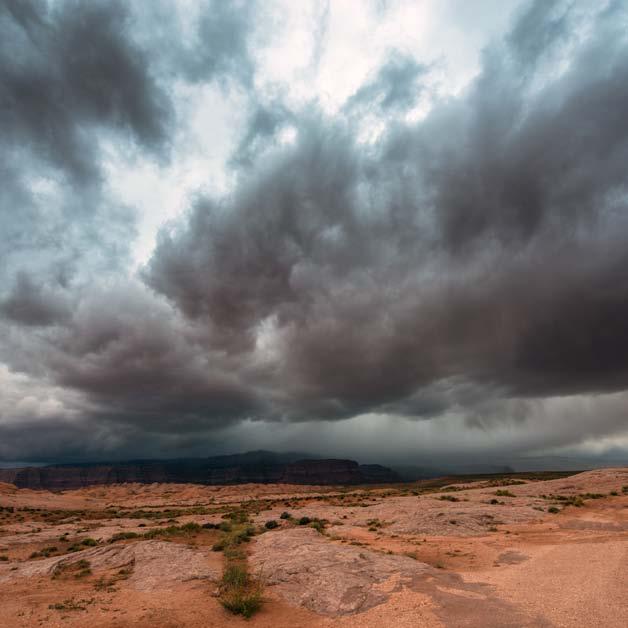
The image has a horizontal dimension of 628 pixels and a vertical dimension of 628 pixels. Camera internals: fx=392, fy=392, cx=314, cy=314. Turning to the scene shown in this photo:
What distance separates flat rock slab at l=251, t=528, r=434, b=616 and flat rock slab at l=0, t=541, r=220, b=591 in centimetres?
435

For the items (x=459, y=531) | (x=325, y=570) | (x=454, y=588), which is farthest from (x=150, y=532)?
(x=454, y=588)

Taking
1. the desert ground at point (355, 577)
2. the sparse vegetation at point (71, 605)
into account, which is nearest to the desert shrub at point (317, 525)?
the desert ground at point (355, 577)

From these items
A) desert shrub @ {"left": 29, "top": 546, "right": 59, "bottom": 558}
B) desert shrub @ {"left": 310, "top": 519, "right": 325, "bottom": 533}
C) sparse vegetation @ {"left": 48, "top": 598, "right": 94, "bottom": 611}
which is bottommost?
desert shrub @ {"left": 29, "top": 546, "right": 59, "bottom": 558}

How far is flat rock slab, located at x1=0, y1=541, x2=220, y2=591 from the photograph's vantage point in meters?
24.7

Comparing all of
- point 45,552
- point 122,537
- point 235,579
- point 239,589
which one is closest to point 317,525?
point 122,537

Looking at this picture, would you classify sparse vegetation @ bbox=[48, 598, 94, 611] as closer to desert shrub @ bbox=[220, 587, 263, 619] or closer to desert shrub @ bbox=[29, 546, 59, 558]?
desert shrub @ bbox=[220, 587, 263, 619]

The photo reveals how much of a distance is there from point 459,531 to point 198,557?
22.7 metres

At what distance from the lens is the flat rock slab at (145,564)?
24.7 m

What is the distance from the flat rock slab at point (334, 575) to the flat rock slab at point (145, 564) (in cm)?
435

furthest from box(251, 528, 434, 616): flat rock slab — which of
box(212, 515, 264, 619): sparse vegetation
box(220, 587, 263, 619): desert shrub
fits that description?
box(220, 587, 263, 619): desert shrub

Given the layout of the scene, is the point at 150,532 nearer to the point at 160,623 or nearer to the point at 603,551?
the point at 160,623

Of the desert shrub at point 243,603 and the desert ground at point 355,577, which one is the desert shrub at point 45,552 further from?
the desert shrub at point 243,603

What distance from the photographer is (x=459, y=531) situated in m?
35.5

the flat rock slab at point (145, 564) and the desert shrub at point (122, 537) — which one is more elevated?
the flat rock slab at point (145, 564)
